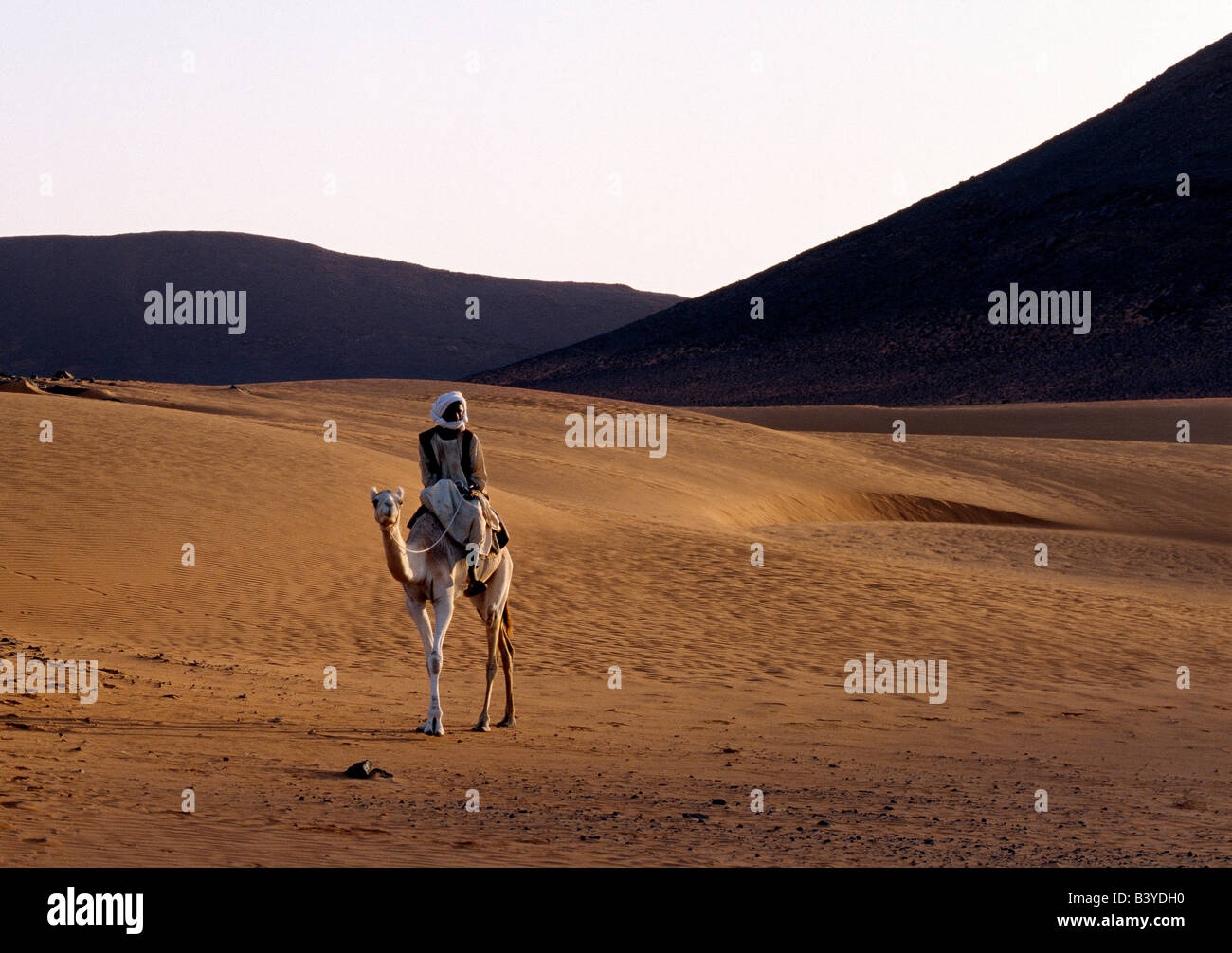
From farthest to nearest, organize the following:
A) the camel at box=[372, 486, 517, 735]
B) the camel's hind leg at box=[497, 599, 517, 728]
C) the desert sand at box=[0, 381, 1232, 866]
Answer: the camel's hind leg at box=[497, 599, 517, 728], the camel at box=[372, 486, 517, 735], the desert sand at box=[0, 381, 1232, 866]

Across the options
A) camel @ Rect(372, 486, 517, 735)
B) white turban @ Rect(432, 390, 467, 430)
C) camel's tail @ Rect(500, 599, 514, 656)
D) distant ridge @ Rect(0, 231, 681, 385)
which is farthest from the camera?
distant ridge @ Rect(0, 231, 681, 385)

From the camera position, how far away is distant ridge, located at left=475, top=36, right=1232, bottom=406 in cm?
7950

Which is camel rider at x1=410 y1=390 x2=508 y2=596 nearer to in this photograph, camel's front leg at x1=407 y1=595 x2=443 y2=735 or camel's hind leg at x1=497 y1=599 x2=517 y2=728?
camel's front leg at x1=407 y1=595 x2=443 y2=735

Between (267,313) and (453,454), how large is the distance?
13045 centimetres

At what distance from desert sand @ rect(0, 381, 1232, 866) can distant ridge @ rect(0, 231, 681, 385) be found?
93.8 m

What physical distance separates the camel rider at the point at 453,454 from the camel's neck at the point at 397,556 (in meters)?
0.55

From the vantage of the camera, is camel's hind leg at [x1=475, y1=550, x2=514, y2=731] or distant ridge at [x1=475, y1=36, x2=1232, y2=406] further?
distant ridge at [x1=475, y1=36, x2=1232, y2=406]

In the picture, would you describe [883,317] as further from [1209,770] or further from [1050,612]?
[1209,770]

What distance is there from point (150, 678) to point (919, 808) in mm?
6842

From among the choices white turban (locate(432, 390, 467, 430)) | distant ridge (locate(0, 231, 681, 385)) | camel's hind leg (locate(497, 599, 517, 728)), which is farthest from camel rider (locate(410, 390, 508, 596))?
distant ridge (locate(0, 231, 681, 385))

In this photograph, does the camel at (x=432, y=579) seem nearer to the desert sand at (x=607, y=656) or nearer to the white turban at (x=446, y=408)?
the desert sand at (x=607, y=656)

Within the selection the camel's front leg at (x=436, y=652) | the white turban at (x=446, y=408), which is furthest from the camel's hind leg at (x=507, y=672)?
the white turban at (x=446, y=408)

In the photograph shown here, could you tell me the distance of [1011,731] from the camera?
451 inches

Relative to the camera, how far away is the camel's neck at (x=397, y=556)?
940cm
